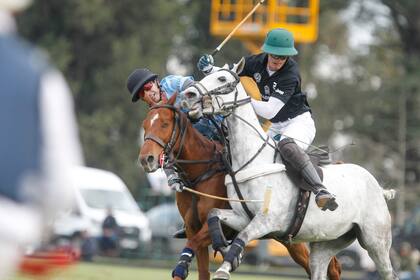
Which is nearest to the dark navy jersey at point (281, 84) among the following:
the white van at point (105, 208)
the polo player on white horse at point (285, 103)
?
the polo player on white horse at point (285, 103)

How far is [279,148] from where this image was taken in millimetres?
9312

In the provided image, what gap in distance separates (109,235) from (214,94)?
17606 mm

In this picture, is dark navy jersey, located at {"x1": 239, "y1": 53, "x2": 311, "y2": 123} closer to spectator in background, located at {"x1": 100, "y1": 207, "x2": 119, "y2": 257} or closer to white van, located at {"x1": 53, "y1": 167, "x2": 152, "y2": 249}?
spectator in background, located at {"x1": 100, "y1": 207, "x2": 119, "y2": 257}

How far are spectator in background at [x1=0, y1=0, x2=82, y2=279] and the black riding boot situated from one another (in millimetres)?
6266

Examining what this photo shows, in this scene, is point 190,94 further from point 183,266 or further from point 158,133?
point 183,266

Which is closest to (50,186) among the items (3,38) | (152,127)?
(3,38)

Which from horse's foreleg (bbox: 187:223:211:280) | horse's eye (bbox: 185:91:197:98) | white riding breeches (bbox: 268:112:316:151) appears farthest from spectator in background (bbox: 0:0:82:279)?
white riding breeches (bbox: 268:112:316:151)

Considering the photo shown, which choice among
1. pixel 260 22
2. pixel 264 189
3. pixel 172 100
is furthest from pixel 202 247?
pixel 260 22

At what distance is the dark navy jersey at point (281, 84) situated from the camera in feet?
30.8

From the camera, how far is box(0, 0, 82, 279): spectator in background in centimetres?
283

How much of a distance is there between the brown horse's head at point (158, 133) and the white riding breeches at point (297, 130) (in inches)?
41.0

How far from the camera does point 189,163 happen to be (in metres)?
9.27

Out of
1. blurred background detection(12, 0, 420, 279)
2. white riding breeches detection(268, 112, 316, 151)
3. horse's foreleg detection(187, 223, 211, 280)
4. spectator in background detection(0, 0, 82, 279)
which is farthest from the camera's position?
blurred background detection(12, 0, 420, 279)

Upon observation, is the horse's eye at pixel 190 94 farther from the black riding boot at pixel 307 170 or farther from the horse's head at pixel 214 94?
the black riding boot at pixel 307 170
